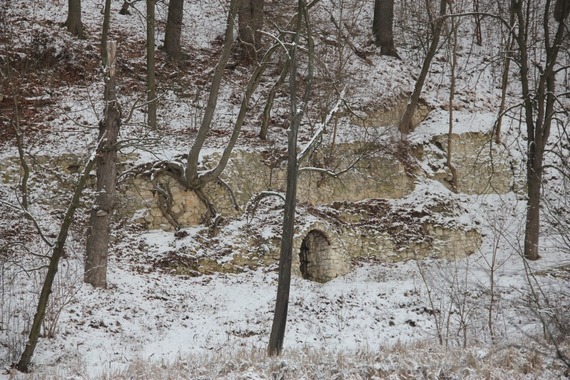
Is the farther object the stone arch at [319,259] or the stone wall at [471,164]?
the stone wall at [471,164]

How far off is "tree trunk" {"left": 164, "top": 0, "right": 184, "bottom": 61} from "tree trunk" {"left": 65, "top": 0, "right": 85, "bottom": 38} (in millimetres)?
3156

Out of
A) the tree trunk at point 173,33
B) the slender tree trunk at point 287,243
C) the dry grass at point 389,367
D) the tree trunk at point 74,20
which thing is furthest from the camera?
the tree trunk at point 173,33

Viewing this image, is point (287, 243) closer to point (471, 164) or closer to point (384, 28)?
point (471, 164)

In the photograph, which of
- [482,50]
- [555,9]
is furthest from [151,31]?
[555,9]

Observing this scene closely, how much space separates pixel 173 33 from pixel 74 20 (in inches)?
143

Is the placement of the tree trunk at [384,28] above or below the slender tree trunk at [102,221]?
above

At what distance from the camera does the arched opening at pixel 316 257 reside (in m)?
15.0

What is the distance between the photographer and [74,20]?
20.0 metres

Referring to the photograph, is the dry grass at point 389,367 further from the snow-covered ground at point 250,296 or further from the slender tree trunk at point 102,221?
the slender tree trunk at point 102,221

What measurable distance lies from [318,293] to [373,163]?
6.07 metres

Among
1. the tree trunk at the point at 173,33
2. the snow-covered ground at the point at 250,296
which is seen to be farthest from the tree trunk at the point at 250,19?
the tree trunk at the point at 173,33

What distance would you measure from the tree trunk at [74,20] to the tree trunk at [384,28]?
11941mm

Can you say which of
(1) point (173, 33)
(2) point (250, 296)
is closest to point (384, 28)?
(1) point (173, 33)

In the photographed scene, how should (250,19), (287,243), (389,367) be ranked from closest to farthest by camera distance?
(389,367)
(287,243)
(250,19)
